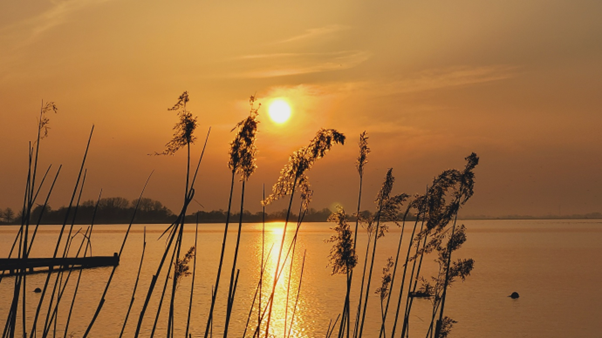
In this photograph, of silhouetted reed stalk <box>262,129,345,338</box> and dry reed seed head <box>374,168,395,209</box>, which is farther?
dry reed seed head <box>374,168,395,209</box>

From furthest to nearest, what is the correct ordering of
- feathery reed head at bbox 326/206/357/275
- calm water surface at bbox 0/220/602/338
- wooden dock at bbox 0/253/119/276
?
calm water surface at bbox 0/220/602/338, feathery reed head at bbox 326/206/357/275, wooden dock at bbox 0/253/119/276

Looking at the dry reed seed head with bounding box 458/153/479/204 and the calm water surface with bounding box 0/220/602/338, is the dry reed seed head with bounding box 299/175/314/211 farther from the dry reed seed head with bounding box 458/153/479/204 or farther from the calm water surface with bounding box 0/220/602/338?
the calm water surface with bounding box 0/220/602/338

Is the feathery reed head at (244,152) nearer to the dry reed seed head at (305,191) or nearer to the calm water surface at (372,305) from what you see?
the dry reed seed head at (305,191)

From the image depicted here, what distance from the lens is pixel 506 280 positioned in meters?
66.6

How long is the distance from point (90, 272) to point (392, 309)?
1534 inches

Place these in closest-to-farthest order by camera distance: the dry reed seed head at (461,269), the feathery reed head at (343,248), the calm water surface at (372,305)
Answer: the feathery reed head at (343,248), the dry reed seed head at (461,269), the calm water surface at (372,305)

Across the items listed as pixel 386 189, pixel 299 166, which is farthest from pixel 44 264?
pixel 299 166

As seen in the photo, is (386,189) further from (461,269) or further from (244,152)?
(244,152)

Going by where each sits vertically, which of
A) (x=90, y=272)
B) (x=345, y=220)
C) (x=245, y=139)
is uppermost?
(x=245, y=139)

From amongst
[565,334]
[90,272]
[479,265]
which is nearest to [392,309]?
[565,334]

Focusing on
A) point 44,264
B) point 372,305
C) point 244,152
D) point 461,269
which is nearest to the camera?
point 244,152

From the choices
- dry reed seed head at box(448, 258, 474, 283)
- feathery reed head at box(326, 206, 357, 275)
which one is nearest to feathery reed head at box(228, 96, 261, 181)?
feathery reed head at box(326, 206, 357, 275)

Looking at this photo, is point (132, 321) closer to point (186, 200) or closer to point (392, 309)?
point (392, 309)

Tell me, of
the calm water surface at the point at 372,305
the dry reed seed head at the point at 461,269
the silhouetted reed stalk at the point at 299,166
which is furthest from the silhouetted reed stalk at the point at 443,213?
the calm water surface at the point at 372,305
